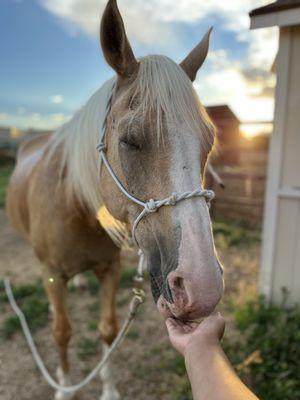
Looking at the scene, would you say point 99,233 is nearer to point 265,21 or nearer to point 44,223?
point 44,223

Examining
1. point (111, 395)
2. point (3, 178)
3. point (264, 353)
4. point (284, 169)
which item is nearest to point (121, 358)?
point (111, 395)

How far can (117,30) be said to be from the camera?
4.57 feet

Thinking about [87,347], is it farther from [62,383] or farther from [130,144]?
[130,144]

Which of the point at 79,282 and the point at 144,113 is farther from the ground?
the point at 144,113

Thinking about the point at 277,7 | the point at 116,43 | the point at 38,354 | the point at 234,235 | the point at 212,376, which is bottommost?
the point at 38,354

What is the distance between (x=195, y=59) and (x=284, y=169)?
192 centimetres

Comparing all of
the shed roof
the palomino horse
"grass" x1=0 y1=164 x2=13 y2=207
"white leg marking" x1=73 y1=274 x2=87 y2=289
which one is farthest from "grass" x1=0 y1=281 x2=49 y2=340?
"grass" x1=0 y1=164 x2=13 y2=207

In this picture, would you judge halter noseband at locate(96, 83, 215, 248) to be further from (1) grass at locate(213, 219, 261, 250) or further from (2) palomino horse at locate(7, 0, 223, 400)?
(1) grass at locate(213, 219, 261, 250)

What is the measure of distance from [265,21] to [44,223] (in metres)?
2.52

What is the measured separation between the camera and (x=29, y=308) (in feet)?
11.5

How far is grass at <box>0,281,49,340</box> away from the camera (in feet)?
10.7

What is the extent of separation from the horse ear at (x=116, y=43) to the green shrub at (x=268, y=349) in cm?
220

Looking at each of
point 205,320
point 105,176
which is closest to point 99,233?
point 105,176

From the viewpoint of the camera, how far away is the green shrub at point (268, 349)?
2387 millimetres
